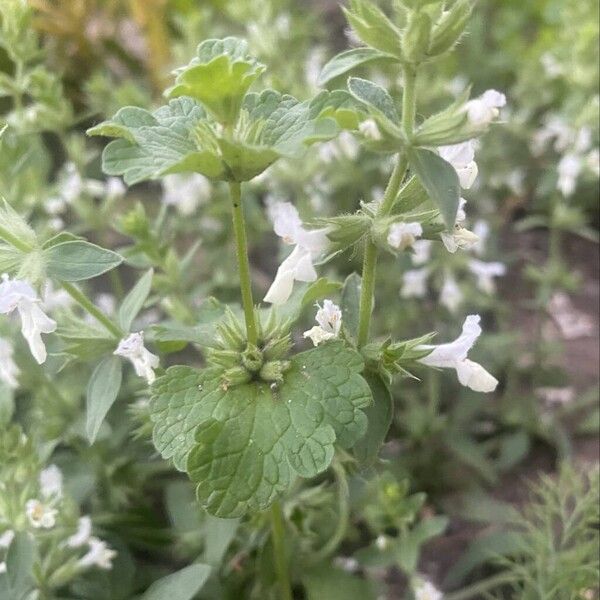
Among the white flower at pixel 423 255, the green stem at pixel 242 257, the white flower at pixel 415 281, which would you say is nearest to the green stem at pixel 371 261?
the green stem at pixel 242 257

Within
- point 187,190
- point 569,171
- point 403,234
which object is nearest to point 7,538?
point 403,234

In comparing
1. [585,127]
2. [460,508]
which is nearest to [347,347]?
[460,508]

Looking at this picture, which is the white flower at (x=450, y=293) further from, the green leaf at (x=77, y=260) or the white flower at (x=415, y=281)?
the green leaf at (x=77, y=260)

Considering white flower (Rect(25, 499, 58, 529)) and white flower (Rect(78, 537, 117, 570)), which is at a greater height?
white flower (Rect(25, 499, 58, 529))

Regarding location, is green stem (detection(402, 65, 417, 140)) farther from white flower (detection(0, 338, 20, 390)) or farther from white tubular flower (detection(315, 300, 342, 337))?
white flower (detection(0, 338, 20, 390))

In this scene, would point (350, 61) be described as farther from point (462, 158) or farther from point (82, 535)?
point (82, 535)

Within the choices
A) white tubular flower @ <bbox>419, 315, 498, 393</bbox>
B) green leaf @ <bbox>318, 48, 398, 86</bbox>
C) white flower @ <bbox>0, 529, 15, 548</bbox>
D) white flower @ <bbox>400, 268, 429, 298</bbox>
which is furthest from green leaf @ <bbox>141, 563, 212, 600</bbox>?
white flower @ <bbox>400, 268, 429, 298</bbox>

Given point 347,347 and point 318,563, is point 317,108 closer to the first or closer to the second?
point 347,347
